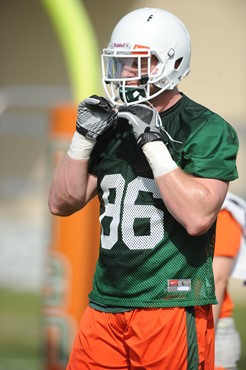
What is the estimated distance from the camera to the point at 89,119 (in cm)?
340

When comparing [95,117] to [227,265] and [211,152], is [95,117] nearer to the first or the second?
[211,152]

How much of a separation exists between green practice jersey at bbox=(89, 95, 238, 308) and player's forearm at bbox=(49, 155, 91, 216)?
17 cm

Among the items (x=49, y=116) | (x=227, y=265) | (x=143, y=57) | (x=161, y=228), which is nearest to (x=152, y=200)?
(x=161, y=228)

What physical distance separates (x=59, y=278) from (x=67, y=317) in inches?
Answer: 8.8

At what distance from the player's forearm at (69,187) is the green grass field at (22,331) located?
2305 mm

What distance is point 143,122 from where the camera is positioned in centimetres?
326

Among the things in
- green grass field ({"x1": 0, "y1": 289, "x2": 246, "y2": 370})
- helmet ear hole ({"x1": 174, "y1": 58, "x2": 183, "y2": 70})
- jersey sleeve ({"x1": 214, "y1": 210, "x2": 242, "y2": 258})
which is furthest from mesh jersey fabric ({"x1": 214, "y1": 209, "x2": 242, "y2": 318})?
green grass field ({"x1": 0, "y1": 289, "x2": 246, "y2": 370})

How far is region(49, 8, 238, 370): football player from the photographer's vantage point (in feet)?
10.5

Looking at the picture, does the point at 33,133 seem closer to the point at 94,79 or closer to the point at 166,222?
the point at 94,79

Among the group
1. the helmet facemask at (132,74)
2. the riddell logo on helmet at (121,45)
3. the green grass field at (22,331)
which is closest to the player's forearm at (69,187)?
the helmet facemask at (132,74)

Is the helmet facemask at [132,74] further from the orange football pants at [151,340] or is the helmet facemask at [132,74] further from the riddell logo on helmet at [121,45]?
the orange football pants at [151,340]

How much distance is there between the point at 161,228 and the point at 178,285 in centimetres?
20

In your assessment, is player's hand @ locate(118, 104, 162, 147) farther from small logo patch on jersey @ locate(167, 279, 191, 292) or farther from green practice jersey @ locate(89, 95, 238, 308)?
small logo patch on jersey @ locate(167, 279, 191, 292)

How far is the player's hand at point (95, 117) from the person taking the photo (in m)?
3.36
